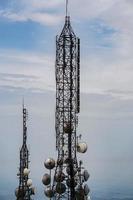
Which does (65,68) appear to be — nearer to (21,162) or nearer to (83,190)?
(83,190)

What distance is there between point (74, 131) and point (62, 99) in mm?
2285

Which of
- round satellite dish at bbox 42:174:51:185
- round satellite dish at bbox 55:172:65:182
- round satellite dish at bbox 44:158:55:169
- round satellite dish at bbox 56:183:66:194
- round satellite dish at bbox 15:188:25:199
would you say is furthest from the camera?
round satellite dish at bbox 15:188:25:199

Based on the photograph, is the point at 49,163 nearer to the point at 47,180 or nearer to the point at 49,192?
the point at 47,180

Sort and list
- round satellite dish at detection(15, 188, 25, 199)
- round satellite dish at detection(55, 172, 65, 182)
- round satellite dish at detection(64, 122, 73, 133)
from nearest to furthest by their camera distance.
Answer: round satellite dish at detection(55, 172, 65, 182)
round satellite dish at detection(64, 122, 73, 133)
round satellite dish at detection(15, 188, 25, 199)

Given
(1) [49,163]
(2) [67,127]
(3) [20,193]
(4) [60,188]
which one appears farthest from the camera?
(3) [20,193]

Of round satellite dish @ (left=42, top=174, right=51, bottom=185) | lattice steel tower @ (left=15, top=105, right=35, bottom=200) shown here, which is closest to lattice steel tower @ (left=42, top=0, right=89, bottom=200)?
round satellite dish @ (left=42, top=174, right=51, bottom=185)

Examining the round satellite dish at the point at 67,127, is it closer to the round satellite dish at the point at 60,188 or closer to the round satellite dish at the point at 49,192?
the round satellite dish at the point at 60,188

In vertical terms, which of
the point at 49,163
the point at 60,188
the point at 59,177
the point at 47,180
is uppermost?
the point at 49,163

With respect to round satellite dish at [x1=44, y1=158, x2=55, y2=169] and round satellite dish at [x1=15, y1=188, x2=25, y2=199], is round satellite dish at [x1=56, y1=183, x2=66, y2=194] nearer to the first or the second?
round satellite dish at [x1=44, y1=158, x2=55, y2=169]

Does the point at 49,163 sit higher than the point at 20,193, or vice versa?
the point at 49,163

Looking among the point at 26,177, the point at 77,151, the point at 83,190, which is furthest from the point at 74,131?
the point at 26,177

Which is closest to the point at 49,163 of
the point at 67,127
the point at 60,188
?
the point at 60,188

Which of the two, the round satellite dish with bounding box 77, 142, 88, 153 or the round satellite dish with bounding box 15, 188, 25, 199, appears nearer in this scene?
the round satellite dish with bounding box 77, 142, 88, 153

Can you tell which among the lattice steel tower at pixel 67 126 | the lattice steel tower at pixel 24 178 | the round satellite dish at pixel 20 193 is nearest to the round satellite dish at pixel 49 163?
the lattice steel tower at pixel 67 126
